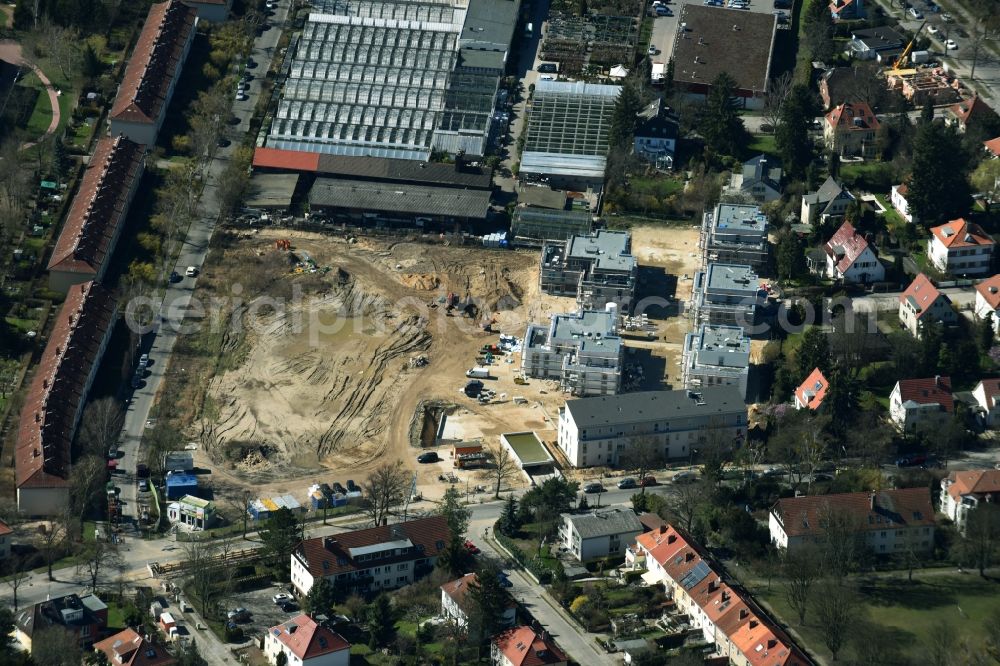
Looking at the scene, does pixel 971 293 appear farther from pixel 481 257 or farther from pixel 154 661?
pixel 154 661

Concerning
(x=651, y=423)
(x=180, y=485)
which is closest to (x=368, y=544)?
(x=180, y=485)

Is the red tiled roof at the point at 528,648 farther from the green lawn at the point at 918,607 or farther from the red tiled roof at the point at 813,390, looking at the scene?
the red tiled roof at the point at 813,390

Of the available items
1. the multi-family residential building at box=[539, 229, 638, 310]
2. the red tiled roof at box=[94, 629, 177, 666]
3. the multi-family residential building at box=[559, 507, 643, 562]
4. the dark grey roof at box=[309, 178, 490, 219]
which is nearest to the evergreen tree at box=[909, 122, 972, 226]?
the multi-family residential building at box=[539, 229, 638, 310]

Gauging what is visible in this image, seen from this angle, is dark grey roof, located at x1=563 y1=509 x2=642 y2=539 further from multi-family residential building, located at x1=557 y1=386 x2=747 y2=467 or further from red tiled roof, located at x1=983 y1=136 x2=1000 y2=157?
red tiled roof, located at x1=983 y1=136 x2=1000 y2=157

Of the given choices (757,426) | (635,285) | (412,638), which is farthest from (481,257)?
(412,638)

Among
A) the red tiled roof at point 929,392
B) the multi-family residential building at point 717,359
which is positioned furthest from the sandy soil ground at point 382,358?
the red tiled roof at point 929,392

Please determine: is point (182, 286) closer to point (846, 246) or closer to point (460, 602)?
point (460, 602)
